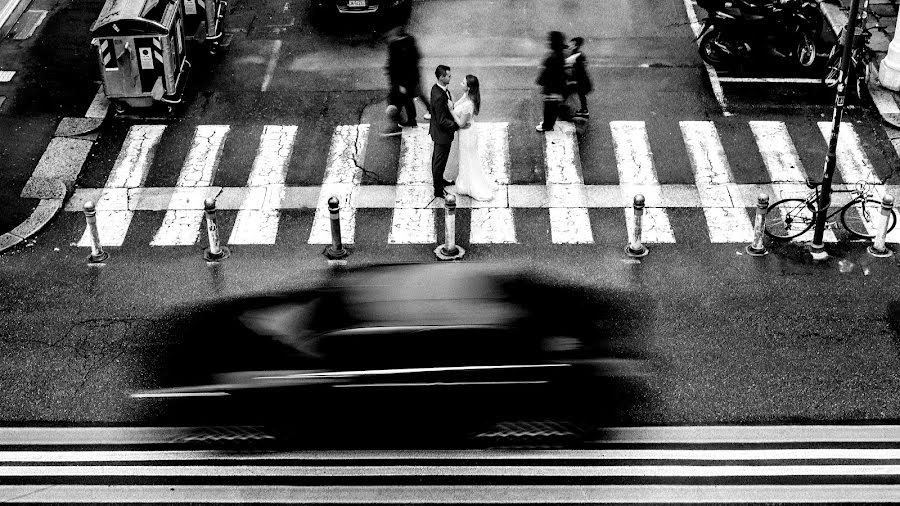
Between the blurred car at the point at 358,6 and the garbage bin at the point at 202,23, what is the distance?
2130mm

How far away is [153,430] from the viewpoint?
13.1m

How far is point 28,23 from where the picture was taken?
23.2 m

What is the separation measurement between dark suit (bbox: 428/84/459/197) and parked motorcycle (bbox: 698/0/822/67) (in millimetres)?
6434

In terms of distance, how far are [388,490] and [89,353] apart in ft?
15.1

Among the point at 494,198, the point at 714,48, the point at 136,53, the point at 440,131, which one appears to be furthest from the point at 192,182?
the point at 714,48

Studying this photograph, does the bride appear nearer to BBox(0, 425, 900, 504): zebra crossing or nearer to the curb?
BBox(0, 425, 900, 504): zebra crossing

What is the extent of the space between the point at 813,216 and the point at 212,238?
8340mm

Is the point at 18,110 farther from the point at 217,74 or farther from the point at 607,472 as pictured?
the point at 607,472

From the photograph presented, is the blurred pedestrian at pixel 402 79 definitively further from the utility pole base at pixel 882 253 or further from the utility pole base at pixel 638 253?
the utility pole base at pixel 882 253

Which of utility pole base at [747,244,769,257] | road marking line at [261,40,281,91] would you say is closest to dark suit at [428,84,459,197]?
utility pole base at [747,244,769,257]

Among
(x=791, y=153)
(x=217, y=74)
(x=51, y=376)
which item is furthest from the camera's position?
(x=217, y=74)

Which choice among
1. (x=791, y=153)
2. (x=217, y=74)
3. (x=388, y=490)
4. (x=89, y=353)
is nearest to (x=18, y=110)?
(x=217, y=74)

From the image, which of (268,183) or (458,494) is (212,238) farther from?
(458,494)

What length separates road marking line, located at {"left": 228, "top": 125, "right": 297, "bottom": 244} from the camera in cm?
1698
